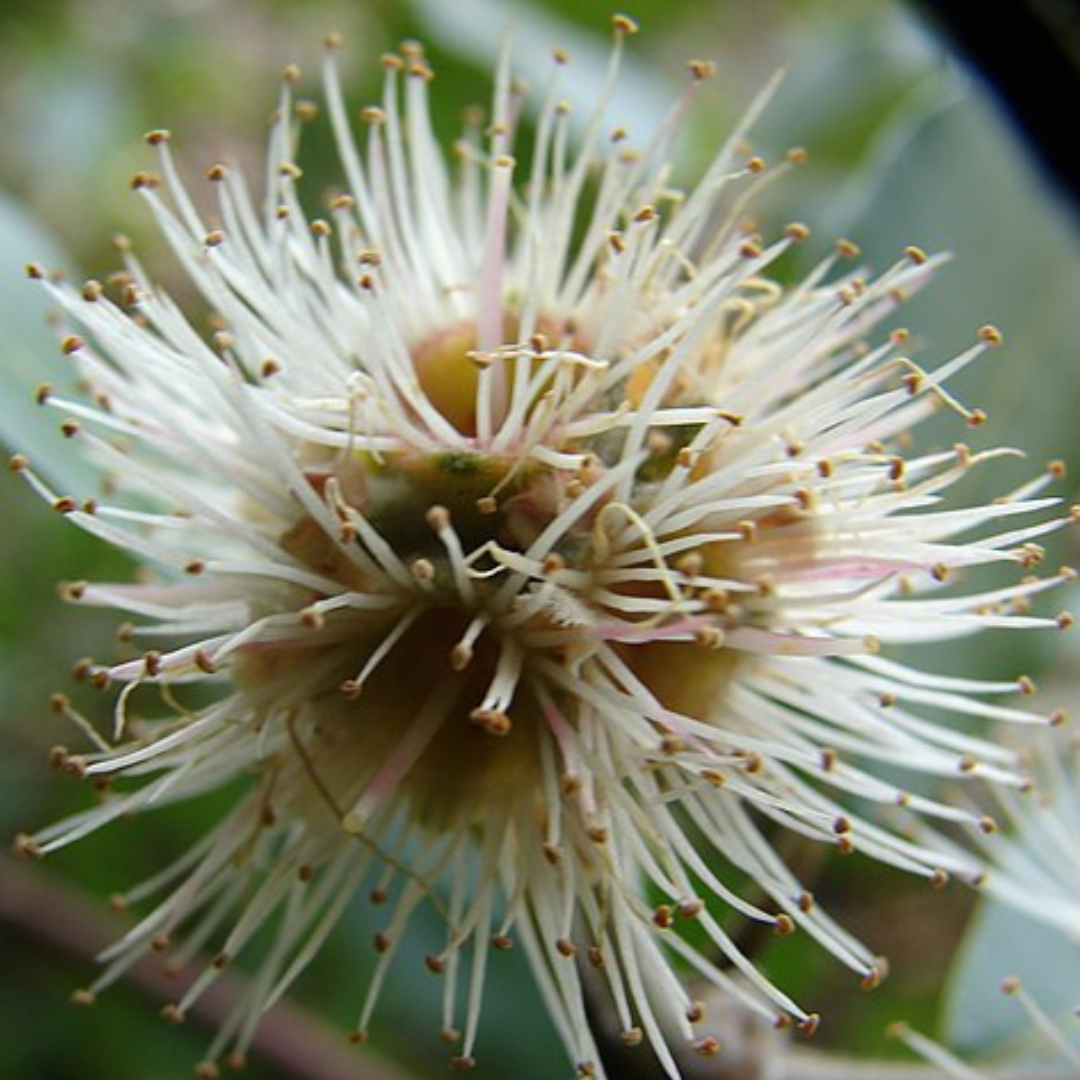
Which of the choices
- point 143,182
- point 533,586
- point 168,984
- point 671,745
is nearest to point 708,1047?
point 671,745

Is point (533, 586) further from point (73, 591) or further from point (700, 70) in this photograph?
point (700, 70)

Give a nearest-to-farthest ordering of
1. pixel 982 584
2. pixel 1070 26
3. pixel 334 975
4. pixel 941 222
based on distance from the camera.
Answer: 1. pixel 1070 26
2. pixel 982 584
3. pixel 941 222
4. pixel 334 975

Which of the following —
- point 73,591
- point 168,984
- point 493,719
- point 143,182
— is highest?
point 143,182

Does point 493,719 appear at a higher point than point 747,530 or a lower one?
lower

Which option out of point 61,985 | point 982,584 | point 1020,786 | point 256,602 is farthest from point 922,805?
point 61,985

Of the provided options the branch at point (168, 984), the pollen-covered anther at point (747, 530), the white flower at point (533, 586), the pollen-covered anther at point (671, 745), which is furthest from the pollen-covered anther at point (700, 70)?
the branch at point (168, 984)

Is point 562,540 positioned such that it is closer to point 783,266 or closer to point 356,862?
point 356,862

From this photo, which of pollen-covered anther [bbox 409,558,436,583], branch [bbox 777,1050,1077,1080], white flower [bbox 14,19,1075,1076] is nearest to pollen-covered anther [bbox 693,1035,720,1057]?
white flower [bbox 14,19,1075,1076]

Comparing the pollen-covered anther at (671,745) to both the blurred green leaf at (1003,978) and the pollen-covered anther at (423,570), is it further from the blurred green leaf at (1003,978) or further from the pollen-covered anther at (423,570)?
the blurred green leaf at (1003,978)
